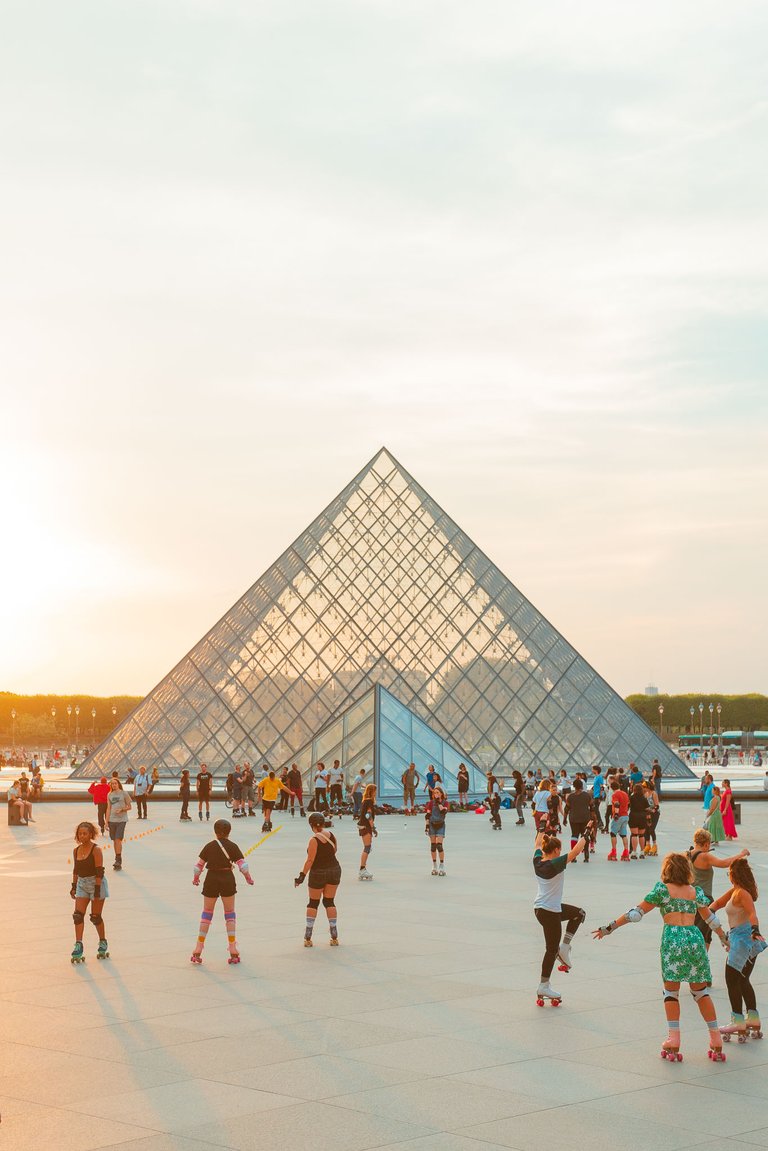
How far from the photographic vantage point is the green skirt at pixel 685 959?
7602 millimetres

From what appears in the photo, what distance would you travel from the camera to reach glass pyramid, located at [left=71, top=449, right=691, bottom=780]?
42375 mm

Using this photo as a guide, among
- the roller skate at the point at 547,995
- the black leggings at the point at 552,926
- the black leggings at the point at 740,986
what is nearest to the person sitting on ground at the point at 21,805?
the black leggings at the point at 552,926

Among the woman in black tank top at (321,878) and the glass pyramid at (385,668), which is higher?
the glass pyramid at (385,668)

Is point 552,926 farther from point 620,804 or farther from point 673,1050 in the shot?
point 620,804

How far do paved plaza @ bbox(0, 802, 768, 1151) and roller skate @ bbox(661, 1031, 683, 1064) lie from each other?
76 millimetres

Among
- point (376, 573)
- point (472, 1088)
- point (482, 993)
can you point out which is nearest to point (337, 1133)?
point (472, 1088)

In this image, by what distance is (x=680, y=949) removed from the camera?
765 cm

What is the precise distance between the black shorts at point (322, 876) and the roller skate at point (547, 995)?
117 inches

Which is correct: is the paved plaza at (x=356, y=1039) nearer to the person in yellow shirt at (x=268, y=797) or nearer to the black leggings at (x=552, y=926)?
the black leggings at (x=552, y=926)

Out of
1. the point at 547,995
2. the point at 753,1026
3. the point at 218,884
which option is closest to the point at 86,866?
the point at 218,884

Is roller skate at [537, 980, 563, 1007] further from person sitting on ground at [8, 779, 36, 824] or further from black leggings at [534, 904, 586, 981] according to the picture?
person sitting on ground at [8, 779, 36, 824]

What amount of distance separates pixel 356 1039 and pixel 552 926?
76.8 inches

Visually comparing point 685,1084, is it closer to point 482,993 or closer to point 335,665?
point 482,993

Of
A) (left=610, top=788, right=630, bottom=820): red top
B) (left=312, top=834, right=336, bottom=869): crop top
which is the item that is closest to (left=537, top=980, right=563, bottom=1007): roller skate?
(left=312, top=834, right=336, bottom=869): crop top
